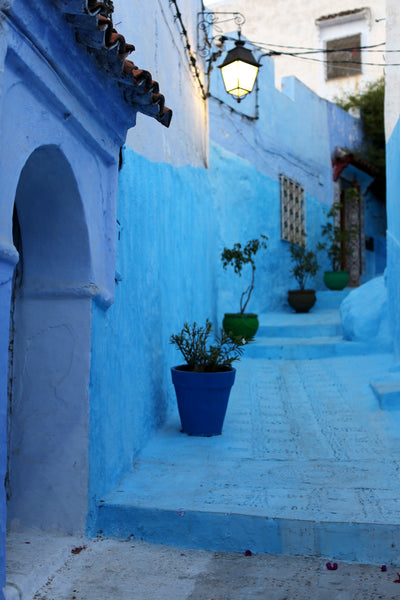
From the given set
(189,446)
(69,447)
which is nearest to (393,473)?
(189,446)

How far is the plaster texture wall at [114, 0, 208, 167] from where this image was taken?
154 inches

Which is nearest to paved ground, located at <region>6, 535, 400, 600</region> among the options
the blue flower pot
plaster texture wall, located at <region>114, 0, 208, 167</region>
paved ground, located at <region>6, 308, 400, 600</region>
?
paved ground, located at <region>6, 308, 400, 600</region>

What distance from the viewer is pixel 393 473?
3402 millimetres

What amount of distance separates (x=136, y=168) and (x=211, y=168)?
16.8ft

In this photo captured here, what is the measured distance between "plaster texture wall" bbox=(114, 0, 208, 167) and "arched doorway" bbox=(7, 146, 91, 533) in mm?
1057

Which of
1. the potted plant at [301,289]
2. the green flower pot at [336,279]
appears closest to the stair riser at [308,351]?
the potted plant at [301,289]

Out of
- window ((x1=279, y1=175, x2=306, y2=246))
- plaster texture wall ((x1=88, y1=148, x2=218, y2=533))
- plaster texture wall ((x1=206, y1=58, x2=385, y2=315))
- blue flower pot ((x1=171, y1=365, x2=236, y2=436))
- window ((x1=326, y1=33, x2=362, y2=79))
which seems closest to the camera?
plaster texture wall ((x1=88, y1=148, x2=218, y2=533))

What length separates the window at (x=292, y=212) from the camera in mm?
10672

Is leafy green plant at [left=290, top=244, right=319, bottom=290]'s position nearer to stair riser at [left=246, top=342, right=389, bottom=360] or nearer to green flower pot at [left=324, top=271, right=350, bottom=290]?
green flower pot at [left=324, top=271, right=350, bottom=290]

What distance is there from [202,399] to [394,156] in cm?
389

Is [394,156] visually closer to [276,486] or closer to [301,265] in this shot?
[301,265]

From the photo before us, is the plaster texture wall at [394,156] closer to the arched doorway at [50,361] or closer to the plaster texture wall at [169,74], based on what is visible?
the plaster texture wall at [169,74]

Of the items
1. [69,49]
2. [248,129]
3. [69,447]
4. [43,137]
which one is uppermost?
[248,129]

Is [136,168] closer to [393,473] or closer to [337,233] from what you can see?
[393,473]
